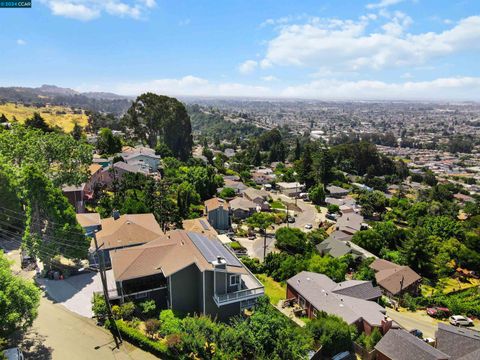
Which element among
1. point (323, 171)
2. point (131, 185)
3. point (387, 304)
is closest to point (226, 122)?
point (323, 171)

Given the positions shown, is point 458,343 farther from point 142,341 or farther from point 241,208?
point 241,208

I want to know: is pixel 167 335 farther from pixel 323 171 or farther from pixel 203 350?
pixel 323 171

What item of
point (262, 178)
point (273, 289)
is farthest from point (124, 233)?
point (262, 178)

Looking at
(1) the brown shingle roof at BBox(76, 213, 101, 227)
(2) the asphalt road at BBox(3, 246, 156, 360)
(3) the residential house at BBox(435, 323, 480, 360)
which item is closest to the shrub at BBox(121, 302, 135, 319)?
(2) the asphalt road at BBox(3, 246, 156, 360)

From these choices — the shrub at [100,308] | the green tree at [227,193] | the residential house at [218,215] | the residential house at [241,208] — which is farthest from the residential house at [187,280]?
the green tree at [227,193]

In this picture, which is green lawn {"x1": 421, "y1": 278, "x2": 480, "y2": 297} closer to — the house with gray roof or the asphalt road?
the house with gray roof
